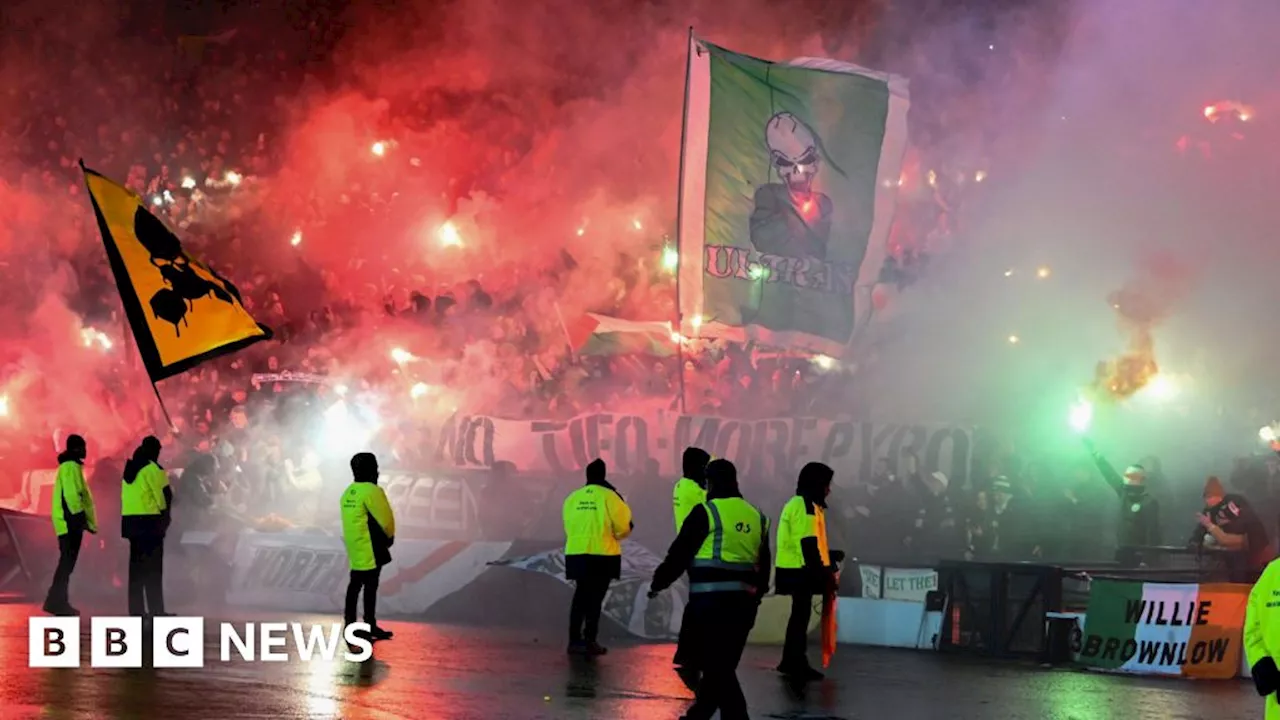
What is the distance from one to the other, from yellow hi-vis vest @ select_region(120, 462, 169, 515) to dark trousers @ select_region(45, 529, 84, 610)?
4.01ft

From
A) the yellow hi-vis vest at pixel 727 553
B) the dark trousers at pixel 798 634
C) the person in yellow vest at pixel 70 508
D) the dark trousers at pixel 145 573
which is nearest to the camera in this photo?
the yellow hi-vis vest at pixel 727 553

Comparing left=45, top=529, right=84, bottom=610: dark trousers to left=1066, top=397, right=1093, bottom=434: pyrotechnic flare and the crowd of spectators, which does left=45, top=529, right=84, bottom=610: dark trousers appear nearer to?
the crowd of spectators

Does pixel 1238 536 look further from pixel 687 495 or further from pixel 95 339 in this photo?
pixel 95 339

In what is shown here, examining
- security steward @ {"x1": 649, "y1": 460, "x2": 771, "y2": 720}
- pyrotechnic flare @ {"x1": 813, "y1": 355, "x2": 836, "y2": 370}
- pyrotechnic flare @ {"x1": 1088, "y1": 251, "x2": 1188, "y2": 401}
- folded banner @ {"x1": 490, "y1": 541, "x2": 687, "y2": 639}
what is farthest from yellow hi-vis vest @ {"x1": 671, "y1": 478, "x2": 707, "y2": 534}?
pyrotechnic flare @ {"x1": 1088, "y1": 251, "x2": 1188, "y2": 401}

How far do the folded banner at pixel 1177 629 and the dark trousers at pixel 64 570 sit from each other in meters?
9.52

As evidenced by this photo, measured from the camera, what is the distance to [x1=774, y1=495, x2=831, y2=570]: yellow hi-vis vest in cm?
1088

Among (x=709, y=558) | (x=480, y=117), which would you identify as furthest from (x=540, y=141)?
(x=709, y=558)

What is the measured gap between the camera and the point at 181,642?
1231 cm

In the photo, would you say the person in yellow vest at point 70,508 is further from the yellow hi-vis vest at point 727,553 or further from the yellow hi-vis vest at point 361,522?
the yellow hi-vis vest at point 727,553

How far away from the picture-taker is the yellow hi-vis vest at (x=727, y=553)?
7.65 metres

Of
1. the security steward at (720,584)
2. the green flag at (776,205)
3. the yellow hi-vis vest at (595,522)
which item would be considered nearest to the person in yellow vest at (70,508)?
the yellow hi-vis vest at (595,522)

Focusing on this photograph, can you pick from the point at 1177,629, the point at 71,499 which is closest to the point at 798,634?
the point at 1177,629

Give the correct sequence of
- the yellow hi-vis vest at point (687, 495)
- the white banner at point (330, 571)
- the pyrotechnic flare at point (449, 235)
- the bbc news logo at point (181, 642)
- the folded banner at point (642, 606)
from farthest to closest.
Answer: the pyrotechnic flare at point (449, 235)
the white banner at point (330, 571)
the folded banner at point (642, 606)
the yellow hi-vis vest at point (687, 495)
the bbc news logo at point (181, 642)

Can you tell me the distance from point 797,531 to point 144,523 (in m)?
6.26
